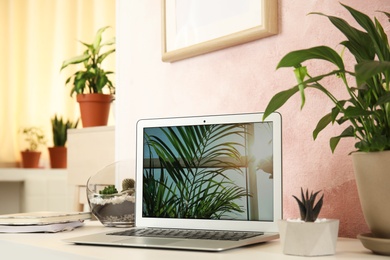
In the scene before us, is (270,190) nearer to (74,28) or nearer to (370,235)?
(370,235)

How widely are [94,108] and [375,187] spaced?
165cm

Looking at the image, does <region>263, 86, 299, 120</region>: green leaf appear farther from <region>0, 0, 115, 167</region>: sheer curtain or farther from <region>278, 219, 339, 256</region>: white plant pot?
<region>0, 0, 115, 167</region>: sheer curtain

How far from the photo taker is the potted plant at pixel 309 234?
89cm

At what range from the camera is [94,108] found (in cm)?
239

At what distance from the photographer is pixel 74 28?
3777 mm

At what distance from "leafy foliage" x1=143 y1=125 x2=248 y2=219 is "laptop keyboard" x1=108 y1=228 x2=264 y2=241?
4cm

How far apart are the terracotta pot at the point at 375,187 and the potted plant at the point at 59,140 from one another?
9.38 ft

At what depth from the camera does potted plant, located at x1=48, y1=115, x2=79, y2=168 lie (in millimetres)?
3605

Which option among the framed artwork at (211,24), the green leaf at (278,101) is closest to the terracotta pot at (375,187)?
the green leaf at (278,101)

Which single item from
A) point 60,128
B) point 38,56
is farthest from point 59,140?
point 38,56

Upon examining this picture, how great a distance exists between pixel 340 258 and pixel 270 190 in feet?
0.85

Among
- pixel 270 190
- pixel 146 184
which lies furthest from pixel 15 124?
pixel 270 190

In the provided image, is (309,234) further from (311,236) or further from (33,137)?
(33,137)

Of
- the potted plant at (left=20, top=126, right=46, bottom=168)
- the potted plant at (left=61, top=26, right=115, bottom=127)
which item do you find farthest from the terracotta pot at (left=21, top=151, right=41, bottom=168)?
the potted plant at (left=61, top=26, right=115, bottom=127)
